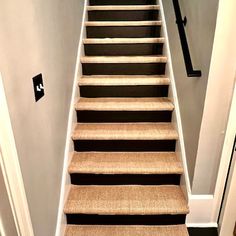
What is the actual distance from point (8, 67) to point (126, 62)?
1.70 metres

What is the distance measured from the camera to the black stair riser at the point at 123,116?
230 centimetres

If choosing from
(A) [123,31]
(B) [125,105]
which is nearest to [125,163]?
(B) [125,105]

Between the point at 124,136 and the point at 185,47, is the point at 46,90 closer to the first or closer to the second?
the point at 124,136

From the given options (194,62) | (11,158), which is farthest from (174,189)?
(11,158)

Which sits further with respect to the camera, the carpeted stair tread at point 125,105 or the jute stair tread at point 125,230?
the carpeted stair tread at point 125,105

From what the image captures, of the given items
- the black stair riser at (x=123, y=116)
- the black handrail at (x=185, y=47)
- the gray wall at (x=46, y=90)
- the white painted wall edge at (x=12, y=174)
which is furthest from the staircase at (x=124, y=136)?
the white painted wall edge at (x=12, y=174)

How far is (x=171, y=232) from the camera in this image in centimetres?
178

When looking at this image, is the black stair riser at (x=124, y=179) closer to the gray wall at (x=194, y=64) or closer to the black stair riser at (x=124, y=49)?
the gray wall at (x=194, y=64)

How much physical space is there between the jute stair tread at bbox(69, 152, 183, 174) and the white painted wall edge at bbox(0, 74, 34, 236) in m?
0.89

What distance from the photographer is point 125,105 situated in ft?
7.47

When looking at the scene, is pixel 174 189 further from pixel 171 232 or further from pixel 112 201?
pixel 112 201

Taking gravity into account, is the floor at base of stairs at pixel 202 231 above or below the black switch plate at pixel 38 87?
below

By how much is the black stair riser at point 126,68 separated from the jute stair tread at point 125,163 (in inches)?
35.3

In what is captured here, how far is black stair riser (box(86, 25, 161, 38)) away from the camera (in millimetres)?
2764
